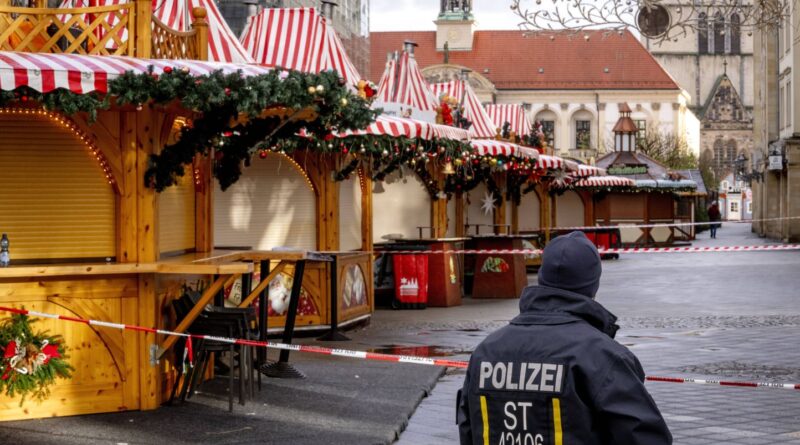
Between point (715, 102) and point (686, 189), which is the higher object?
point (715, 102)

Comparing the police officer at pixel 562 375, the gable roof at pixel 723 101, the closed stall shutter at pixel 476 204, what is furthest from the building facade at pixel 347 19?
the gable roof at pixel 723 101

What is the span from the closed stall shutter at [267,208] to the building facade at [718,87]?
412 ft

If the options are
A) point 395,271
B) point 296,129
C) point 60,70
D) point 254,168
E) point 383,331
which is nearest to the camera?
point 60,70

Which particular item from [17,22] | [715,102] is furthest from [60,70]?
[715,102]

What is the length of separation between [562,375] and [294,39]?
1570 cm

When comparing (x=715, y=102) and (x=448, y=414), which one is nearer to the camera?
(x=448, y=414)

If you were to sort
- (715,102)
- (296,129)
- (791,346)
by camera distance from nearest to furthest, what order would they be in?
1. (296,129)
2. (791,346)
3. (715,102)

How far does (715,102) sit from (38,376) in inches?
5358

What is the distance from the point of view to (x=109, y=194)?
10875 mm

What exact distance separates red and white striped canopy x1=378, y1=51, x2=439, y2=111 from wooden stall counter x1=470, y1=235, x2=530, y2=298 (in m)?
3.07

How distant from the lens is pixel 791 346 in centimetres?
1572

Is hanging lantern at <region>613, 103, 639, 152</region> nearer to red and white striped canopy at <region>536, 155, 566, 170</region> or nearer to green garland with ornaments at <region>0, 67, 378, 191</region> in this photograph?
red and white striped canopy at <region>536, 155, 566, 170</region>

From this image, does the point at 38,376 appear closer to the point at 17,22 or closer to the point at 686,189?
Answer: the point at 17,22

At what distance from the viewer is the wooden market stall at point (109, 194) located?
406 inches
